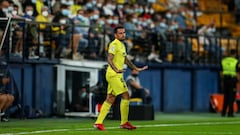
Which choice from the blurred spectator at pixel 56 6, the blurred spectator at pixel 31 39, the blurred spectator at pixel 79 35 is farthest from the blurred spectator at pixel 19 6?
the blurred spectator at pixel 79 35

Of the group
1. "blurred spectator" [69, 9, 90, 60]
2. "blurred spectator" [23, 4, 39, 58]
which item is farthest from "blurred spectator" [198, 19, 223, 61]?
"blurred spectator" [23, 4, 39, 58]

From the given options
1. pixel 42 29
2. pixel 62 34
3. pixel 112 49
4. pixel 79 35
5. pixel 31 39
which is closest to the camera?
pixel 112 49

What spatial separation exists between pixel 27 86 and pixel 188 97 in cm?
808

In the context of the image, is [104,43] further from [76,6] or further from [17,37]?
[17,37]

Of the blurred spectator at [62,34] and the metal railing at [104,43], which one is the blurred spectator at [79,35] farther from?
the blurred spectator at [62,34]

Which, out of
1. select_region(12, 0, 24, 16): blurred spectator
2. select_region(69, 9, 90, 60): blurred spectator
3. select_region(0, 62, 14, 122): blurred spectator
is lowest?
select_region(0, 62, 14, 122): blurred spectator

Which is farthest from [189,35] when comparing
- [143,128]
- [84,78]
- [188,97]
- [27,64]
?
[143,128]

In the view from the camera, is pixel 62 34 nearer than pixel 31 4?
Yes

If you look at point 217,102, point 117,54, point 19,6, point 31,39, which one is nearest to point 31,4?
point 19,6

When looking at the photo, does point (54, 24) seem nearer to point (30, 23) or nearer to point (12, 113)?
point (30, 23)

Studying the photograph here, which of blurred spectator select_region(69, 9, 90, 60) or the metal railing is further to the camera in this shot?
blurred spectator select_region(69, 9, 90, 60)

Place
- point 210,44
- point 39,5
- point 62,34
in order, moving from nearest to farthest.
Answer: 1. point 62,34
2. point 39,5
3. point 210,44

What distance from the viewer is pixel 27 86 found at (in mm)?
24047

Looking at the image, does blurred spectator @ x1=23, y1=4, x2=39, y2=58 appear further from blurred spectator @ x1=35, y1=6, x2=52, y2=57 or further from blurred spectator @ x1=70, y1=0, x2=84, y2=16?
blurred spectator @ x1=70, y1=0, x2=84, y2=16
